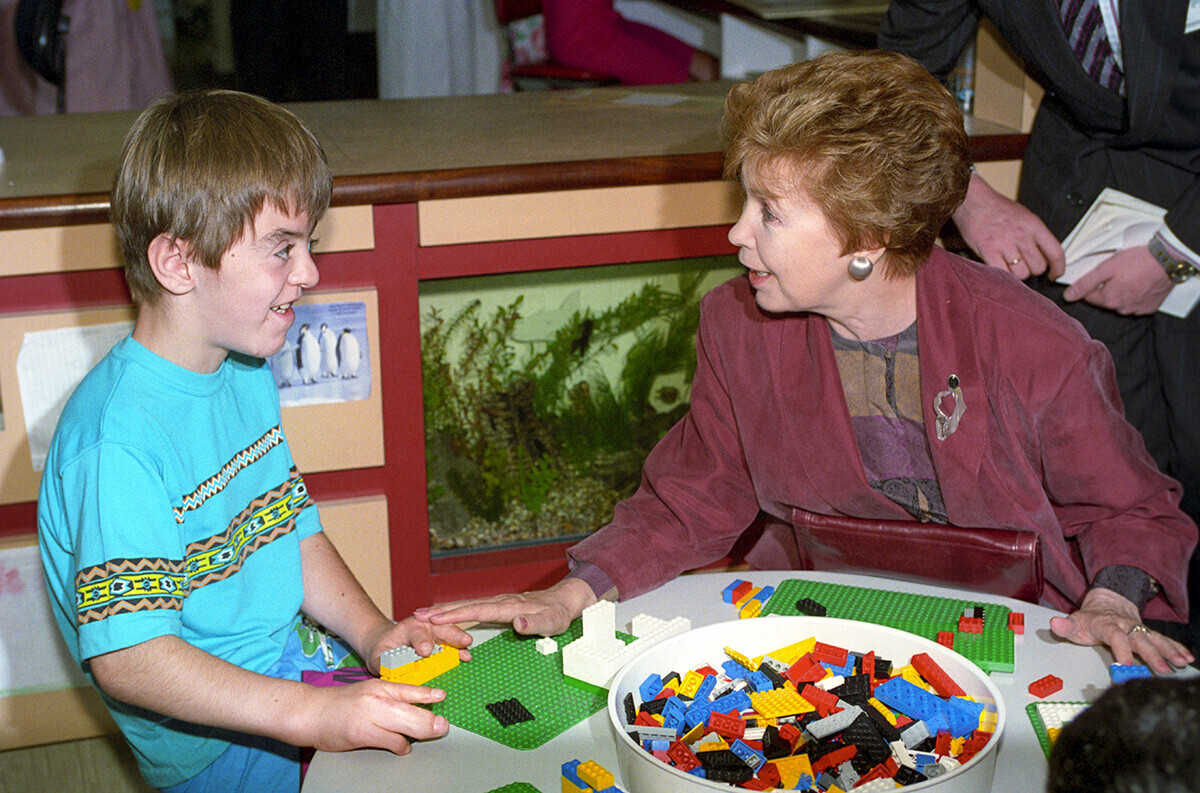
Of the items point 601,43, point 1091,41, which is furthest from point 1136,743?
point 601,43

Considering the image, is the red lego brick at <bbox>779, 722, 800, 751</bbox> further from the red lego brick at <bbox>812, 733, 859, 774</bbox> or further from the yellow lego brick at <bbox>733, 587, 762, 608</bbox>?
the yellow lego brick at <bbox>733, 587, 762, 608</bbox>

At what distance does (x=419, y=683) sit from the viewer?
4.13ft

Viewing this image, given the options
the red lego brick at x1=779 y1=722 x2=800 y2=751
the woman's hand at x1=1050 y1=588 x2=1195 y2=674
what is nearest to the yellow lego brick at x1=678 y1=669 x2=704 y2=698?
the red lego brick at x1=779 y1=722 x2=800 y2=751

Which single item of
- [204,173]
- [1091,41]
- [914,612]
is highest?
[1091,41]

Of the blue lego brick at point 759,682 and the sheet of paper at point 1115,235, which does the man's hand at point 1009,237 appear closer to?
the sheet of paper at point 1115,235

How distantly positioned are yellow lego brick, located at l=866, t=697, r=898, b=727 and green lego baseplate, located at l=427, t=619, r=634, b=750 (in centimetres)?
28

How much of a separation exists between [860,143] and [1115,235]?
800 mm

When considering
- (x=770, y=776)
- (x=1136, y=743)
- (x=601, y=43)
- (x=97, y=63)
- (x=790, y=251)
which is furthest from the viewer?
(x=601, y=43)

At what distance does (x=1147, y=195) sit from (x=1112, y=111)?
0.16 metres

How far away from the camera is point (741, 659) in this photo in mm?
1211

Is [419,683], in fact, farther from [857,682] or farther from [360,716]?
[857,682]

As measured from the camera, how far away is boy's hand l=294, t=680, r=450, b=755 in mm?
1115

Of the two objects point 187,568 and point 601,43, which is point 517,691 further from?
point 601,43

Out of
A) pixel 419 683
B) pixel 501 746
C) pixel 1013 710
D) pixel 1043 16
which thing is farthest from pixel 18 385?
pixel 1043 16
